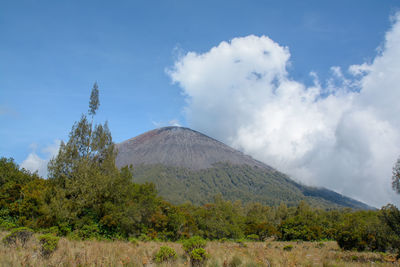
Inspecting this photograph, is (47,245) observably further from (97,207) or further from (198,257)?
(97,207)

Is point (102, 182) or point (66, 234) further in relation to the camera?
point (102, 182)

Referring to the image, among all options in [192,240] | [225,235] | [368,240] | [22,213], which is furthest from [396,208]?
[22,213]

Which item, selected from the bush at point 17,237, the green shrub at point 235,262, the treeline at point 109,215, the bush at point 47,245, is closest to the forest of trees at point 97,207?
the treeline at point 109,215

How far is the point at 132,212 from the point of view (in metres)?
22.6

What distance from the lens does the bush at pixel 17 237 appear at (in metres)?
9.50

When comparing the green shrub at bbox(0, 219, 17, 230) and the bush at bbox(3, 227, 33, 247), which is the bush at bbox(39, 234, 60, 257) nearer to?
the bush at bbox(3, 227, 33, 247)

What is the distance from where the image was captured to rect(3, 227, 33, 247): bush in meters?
9.50

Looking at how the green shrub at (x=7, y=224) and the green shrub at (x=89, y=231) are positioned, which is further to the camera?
the green shrub at (x=7, y=224)

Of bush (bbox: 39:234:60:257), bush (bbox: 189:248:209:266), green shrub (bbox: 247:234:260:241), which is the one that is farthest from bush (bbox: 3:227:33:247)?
green shrub (bbox: 247:234:260:241)

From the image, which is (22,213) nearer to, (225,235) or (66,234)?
(66,234)

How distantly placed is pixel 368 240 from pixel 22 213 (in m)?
29.0

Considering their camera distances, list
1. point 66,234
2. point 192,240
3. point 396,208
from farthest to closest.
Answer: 1. point 66,234
2. point 396,208
3. point 192,240

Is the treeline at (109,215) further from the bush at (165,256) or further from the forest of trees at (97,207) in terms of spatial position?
the bush at (165,256)

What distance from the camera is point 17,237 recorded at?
9.84 meters
